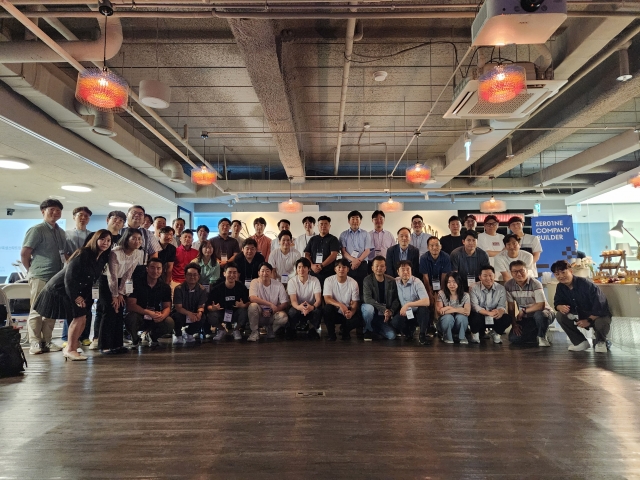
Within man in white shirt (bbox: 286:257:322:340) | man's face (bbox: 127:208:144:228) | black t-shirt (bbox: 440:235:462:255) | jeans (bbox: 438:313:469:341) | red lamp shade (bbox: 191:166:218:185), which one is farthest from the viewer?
red lamp shade (bbox: 191:166:218:185)

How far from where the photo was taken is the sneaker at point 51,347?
4081mm

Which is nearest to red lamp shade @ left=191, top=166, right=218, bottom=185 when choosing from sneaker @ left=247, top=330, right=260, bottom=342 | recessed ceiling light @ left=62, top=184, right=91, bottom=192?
sneaker @ left=247, top=330, right=260, bottom=342

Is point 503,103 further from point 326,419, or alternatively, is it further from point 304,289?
point 326,419

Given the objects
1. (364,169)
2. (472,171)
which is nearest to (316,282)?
(364,169)

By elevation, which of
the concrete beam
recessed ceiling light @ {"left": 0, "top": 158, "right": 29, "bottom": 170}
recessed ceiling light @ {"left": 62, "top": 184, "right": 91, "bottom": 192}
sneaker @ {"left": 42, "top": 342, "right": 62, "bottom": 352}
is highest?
the concrete beam

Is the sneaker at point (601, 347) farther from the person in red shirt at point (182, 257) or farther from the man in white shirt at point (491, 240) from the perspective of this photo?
the person in red shirt at point (182, 257)

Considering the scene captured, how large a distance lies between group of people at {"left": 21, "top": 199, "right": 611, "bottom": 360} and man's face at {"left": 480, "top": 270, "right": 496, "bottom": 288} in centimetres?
1

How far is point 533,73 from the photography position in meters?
3.84

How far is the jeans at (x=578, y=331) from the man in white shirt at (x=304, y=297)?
254 centimetres

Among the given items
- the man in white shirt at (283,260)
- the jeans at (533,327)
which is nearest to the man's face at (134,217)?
the man in white shirt at (283,260)

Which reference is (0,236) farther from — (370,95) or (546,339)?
(546,339)

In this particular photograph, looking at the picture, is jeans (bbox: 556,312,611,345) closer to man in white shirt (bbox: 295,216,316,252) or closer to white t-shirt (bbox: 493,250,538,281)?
white t-shirt (bbox: 493,250,538,281)

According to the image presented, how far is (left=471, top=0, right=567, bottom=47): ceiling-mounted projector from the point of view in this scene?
8.70 feet

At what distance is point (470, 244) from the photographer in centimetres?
468
